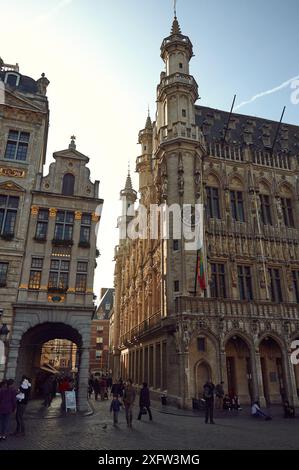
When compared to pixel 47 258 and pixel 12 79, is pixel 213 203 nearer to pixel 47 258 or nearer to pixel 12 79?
pixel 47 258

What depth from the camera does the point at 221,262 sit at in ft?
97.5

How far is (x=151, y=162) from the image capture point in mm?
44250

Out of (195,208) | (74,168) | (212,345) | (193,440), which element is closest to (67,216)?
(74,168)

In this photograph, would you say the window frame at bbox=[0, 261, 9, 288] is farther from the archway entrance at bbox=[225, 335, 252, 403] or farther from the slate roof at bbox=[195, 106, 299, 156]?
the slate roof at bbox=[195, 106, 299, 156]

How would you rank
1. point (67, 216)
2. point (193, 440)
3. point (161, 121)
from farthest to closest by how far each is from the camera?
point (161, 121) < point (67, 216) < point (193, 440)

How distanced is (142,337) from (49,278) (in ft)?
52.6

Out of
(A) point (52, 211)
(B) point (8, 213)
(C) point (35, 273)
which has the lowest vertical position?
(C) point (35, 273)

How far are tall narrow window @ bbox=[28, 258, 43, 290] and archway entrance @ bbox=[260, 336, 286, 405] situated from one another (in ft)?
59.3

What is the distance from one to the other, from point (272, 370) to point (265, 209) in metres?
15.5

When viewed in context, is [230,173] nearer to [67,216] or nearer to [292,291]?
[292,291]

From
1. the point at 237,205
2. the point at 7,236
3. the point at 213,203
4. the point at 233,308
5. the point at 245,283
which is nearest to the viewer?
the point at 7,236

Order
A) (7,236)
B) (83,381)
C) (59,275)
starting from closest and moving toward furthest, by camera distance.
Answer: (83,381)
(7,236)
(59,275)

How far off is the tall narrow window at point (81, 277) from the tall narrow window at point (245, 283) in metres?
14.7

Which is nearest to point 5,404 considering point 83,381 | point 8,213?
point 83,381
